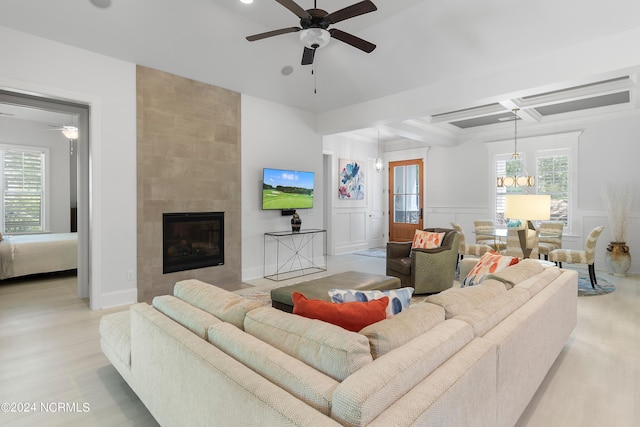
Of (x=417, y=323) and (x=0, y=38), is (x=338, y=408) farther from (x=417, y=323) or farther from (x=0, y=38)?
(x=0, y=38)

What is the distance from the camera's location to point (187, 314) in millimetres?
1728

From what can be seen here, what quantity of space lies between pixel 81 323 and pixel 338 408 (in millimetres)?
3546

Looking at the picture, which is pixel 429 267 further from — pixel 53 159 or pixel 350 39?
pixel 53 159

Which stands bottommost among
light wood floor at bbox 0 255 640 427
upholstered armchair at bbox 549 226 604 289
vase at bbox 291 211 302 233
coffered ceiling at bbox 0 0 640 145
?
light wood floor at bbox 0 255 640 427

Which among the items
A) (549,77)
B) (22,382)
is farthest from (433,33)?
(22,382)

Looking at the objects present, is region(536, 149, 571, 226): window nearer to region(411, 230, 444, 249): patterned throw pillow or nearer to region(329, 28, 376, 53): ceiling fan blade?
region(411, 230, 444, 249): patterned throw pillow

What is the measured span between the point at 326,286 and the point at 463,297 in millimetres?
1729

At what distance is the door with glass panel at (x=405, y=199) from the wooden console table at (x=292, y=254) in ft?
10.5

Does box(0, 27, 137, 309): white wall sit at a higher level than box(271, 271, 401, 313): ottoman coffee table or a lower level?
higher

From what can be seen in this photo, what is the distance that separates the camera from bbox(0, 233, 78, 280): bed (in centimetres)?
476

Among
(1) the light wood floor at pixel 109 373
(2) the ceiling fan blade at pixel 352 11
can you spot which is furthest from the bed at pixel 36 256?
(2) the ceiling fan blade at pixel 352 11

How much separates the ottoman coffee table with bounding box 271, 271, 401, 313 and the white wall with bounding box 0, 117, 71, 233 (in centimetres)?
631

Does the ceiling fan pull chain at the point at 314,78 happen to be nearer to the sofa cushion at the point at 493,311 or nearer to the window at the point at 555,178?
the sofa cushion at the point at 493,311

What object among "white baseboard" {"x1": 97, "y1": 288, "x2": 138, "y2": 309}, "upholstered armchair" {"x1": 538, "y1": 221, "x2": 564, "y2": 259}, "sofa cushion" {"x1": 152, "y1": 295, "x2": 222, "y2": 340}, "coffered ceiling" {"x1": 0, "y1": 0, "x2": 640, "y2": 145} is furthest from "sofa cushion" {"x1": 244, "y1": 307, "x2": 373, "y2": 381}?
"upholstered armchair" {"x1": 538, "y1": 221, "x2": 564, "y2": 259}
